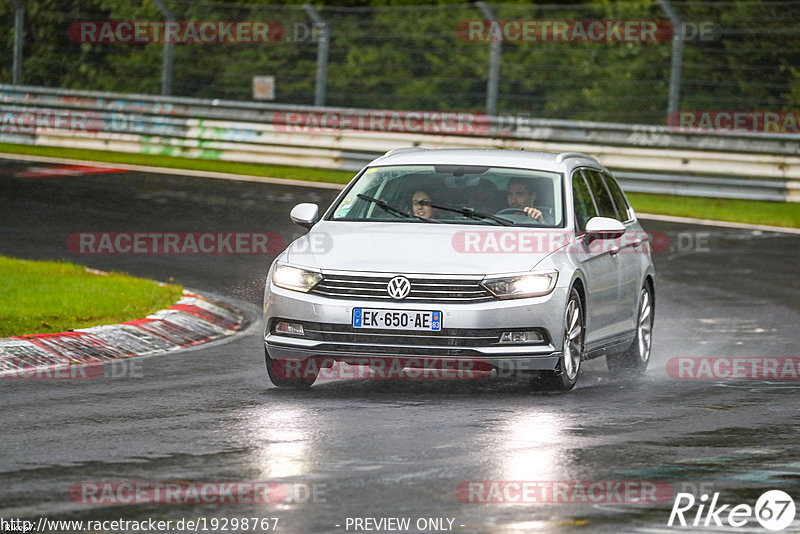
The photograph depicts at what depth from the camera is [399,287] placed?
31.7ft

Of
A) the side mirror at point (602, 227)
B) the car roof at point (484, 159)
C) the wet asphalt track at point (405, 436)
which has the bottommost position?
the wet asphalt track at point (405, 436)

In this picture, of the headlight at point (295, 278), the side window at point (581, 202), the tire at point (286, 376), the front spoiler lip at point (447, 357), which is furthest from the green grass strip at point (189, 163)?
the front spoiler lip at point (447, 357)

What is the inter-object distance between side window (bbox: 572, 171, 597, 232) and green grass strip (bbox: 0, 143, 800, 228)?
34.0 ft

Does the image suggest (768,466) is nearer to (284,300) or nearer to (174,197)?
(284,300)

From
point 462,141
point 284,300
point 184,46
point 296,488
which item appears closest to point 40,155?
point 184,46

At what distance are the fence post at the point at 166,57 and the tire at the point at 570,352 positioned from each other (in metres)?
18.0

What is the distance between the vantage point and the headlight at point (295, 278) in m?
9.88

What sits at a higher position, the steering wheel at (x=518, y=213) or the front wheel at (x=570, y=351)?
the steering wheel at (x=518, y=213)

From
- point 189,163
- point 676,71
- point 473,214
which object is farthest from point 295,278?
point 189,163

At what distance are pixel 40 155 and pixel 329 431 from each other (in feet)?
65.0

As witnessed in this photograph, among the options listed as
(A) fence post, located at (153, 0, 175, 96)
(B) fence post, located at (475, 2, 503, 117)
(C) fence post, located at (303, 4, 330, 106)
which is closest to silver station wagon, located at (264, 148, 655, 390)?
(B) fence post, located at (475, 2, 503, 117)

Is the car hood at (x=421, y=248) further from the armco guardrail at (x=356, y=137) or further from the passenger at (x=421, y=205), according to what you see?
the armco guardrail at (x=356, y=137)

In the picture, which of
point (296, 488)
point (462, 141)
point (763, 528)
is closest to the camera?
point (763, 528)

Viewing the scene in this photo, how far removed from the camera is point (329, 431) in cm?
845
